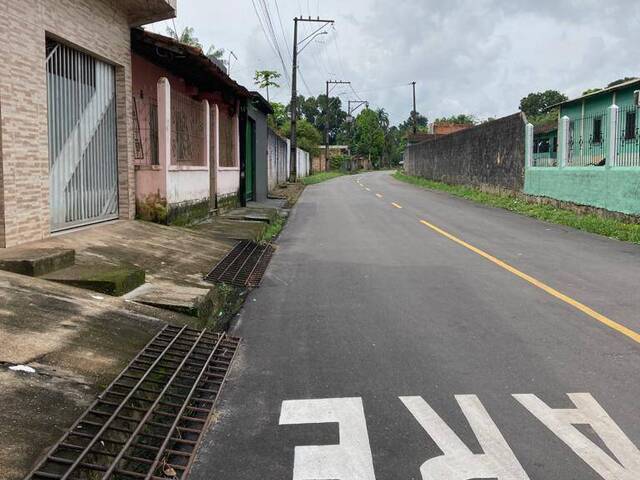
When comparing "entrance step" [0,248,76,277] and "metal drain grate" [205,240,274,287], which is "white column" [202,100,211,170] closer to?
"metal drain grate" [205,240,274,287]

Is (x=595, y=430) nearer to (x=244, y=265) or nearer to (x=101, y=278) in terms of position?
(x=101, y=278)

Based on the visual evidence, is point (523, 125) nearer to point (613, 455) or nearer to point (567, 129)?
point (567, 129)

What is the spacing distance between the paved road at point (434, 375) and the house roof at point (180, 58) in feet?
16.3

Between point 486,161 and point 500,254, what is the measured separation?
18.8 meters

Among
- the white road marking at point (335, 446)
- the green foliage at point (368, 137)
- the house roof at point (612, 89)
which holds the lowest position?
the white road marking at point (335, 446)

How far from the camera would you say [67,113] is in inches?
370

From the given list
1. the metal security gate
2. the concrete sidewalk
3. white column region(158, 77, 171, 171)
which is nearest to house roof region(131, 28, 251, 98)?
white column region(158, 77, 171, 171)

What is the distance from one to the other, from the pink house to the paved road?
389 cm

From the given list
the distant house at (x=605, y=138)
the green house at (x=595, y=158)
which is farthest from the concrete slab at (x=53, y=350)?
the distant house at (x=605, y=138)

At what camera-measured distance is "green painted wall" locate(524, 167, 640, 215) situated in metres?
15.0

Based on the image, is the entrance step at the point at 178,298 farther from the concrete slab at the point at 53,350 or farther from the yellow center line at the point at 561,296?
the yellow center line at the point at 561,296

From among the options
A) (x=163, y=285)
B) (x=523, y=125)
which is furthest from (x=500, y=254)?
(x=523, y=125)

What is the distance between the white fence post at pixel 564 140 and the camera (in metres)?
19.2

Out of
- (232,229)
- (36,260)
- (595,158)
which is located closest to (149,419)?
(36,260)
